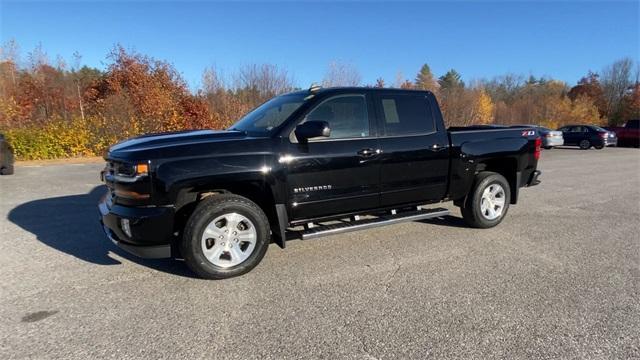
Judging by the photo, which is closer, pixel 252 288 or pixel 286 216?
pixel 252 288

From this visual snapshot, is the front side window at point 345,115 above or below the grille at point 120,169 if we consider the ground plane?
above

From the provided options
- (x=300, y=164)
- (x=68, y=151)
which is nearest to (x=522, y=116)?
(x=68, y=151)

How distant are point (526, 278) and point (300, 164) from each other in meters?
2.55

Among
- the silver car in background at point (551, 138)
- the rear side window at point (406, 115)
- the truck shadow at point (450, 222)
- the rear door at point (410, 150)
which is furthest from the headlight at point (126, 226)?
the silver car in background at point (551, 138)

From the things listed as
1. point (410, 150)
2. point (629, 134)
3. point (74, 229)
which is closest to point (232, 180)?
point (410, 150)

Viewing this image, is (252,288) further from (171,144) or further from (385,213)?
(385,213)

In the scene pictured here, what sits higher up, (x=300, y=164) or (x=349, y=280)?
(x=300, y=164)

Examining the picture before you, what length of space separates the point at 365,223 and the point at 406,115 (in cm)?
149

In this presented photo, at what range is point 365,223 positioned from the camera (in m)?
4.55

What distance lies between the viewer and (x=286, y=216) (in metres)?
4.16

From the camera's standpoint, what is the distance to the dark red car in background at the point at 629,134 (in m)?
26.3

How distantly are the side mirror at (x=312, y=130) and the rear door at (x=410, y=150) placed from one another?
3.06 feet

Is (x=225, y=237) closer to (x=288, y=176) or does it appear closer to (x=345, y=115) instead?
(x=288, y=176)

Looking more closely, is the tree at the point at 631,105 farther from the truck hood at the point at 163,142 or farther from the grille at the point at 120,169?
the grille at the point at 120,169
